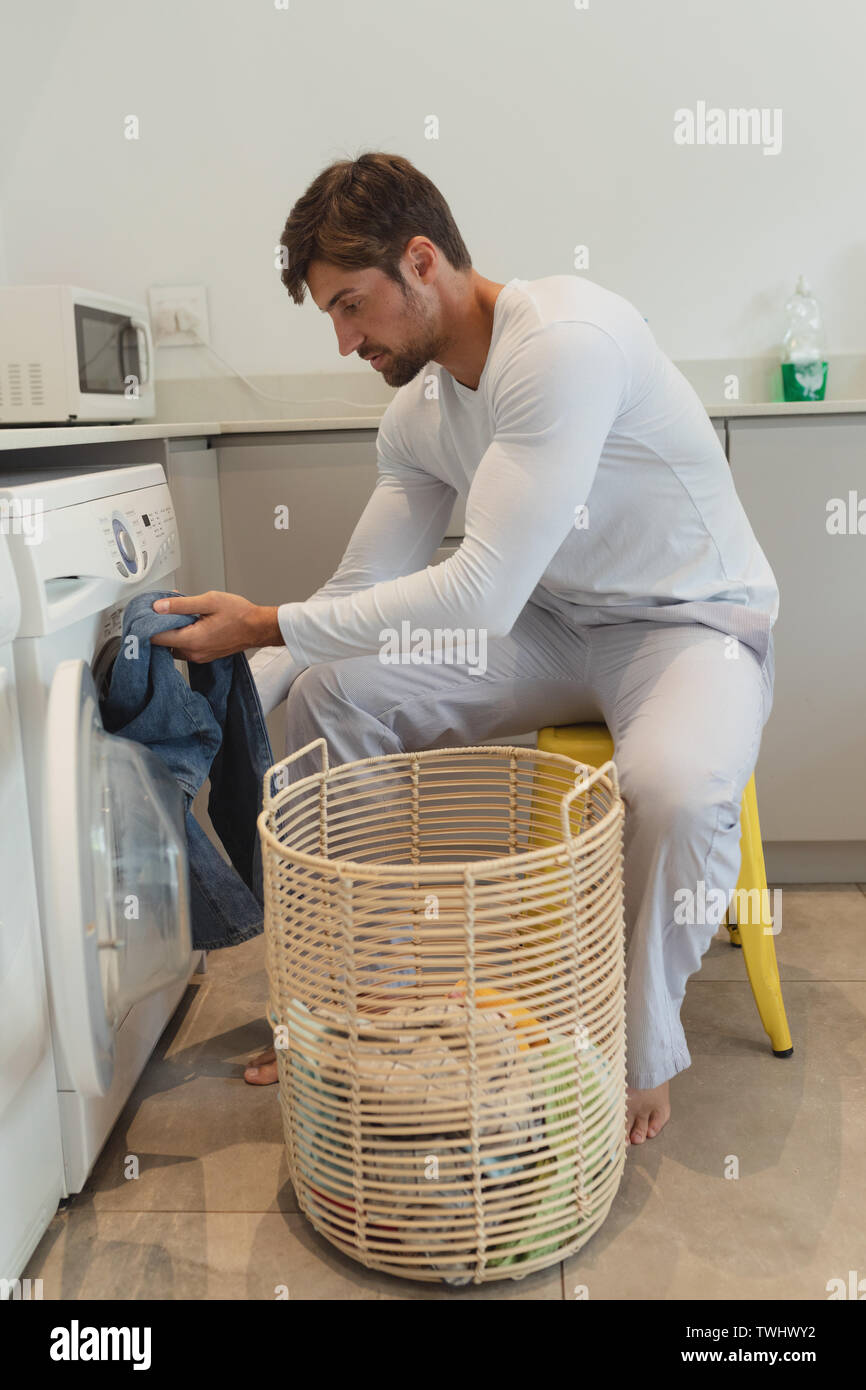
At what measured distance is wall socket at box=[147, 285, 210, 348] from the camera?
244 cm

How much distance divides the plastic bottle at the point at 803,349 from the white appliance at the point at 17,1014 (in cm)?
168

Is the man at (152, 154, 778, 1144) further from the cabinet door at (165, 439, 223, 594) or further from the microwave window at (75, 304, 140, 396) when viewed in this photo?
the microwave window at (75, 304, 140, 396)

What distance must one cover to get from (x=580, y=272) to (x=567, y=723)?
1.14 m

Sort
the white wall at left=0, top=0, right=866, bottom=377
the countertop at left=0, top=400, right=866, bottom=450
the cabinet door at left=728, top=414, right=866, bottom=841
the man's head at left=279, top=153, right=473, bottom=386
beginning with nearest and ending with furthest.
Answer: the man's head at left=279, top=153, right=473, bottom=386, the countertop at left=0, top=400, right=866, bottom=450, the cabinet door at left=728, top=414, right=866, bottom=841, the white wall at left=0, top=0, right=866, bottom=377

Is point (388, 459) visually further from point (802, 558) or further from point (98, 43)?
point (98, 43)

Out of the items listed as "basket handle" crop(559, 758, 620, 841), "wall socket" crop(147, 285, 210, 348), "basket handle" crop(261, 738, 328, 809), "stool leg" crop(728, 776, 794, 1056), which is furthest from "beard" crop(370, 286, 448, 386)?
"wall socket" crop(147, 285, 210, 348)

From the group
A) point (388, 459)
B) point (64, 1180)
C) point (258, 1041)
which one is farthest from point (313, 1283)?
point (388, 459)

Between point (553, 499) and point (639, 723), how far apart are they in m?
0.30

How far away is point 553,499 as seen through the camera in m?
1.37

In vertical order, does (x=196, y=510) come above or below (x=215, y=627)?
above

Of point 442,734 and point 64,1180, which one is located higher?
point 442,734

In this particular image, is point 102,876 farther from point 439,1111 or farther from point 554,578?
point 554,578

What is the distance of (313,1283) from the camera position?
1.23 meters

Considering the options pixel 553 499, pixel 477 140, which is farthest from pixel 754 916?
pixel 477 140
